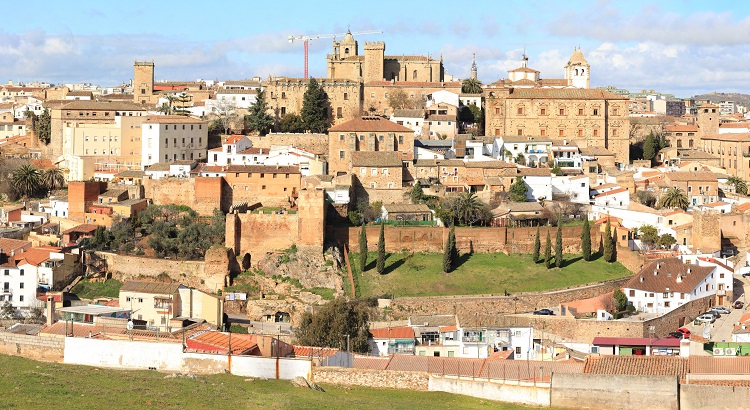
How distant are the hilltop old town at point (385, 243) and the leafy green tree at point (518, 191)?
160 mm

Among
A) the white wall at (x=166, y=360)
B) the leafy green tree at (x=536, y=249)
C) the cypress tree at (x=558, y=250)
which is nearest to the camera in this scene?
the white wall at (x=166, y=360)

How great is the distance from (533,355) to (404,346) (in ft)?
13.1

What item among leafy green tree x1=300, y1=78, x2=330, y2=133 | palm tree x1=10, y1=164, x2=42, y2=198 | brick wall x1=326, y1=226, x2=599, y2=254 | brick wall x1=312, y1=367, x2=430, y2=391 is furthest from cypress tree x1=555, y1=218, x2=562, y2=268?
palm tree x1=10, y1=164, x2=42, y2=198

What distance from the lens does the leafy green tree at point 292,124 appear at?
188ft

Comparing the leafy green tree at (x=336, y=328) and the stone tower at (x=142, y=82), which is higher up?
the stone tower at (x=142, y=82)

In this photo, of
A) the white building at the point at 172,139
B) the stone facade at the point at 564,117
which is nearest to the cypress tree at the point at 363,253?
the white building at the point at 172,139

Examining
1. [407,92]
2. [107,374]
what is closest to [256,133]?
[407,92]

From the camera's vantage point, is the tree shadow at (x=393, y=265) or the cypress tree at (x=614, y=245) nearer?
the tree shadow at (x=393, y=265)

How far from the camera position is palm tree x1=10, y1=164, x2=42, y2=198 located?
5256 centimetres

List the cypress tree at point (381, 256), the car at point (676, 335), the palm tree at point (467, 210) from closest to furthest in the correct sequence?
the car at point (676, 335) < the cypress tree at point (381, 256) < the palm tree at point (467, 210)

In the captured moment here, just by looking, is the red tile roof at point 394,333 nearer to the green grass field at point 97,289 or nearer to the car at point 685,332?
the car at point 685,332

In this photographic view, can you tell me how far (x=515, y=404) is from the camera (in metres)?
28.7

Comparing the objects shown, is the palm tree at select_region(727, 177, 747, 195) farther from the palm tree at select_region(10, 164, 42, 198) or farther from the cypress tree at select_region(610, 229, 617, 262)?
the palm tree at select_region(10, 164, 42, 198)

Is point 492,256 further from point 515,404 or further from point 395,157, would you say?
point 515,404
